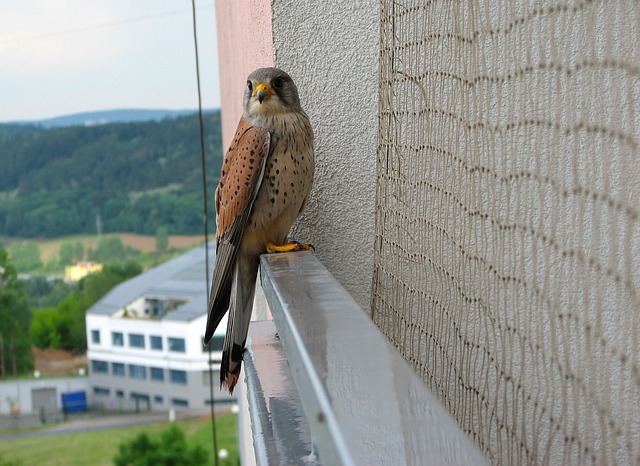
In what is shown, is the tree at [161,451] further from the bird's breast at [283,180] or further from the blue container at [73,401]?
the bird's breast at [283,180]

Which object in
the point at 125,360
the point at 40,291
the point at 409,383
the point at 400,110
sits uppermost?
the point at 400,110

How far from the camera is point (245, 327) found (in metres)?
1.68

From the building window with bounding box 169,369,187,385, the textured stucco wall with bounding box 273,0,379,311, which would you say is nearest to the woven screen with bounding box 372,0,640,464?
the textured stucco wall with bounding box 273,0,379,311

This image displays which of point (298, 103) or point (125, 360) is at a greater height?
point (298, 103)

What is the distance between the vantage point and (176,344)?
763 cm

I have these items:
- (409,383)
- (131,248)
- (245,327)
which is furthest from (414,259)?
(131,248)

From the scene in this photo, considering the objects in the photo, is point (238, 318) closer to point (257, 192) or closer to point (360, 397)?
point (257, 192)

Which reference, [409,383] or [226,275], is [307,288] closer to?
[409,383]

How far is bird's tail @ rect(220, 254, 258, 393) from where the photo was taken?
5.48 ft

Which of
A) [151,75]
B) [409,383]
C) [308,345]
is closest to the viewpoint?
[409,383]

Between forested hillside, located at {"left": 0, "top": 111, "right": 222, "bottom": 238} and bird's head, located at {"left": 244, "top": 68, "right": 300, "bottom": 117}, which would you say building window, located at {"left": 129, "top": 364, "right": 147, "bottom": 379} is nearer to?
forested hillside, located at {"left": 0, "top": 111, "right": 222, "bottom": 238}

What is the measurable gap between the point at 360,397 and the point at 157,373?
785 cm

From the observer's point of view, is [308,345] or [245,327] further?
[245,327]

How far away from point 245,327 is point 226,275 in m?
0.13
